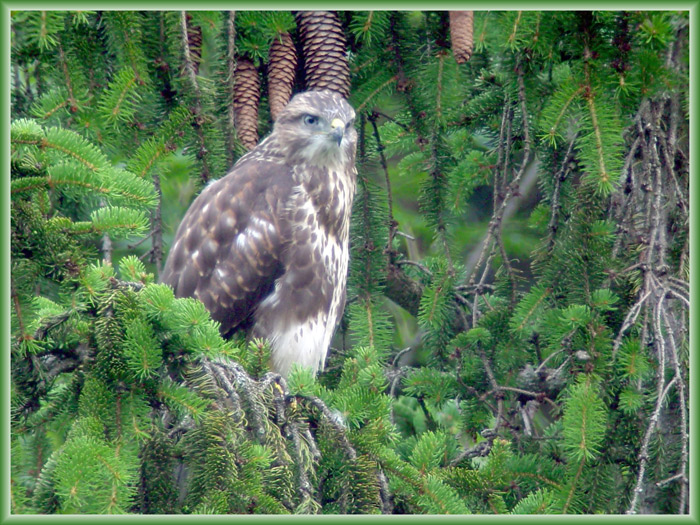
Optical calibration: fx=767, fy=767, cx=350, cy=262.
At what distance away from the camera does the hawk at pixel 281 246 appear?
12.1ft

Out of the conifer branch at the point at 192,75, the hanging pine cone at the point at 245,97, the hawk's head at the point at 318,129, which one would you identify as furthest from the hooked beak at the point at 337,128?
the conifer branch at the point at 192,75

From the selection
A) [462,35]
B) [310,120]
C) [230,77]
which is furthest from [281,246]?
[462,35]

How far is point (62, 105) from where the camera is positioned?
10.7 ft

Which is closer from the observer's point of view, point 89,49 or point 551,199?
point 89,49

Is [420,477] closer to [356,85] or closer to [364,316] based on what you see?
[364,316]

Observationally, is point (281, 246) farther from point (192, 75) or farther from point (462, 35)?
point (462, 35)

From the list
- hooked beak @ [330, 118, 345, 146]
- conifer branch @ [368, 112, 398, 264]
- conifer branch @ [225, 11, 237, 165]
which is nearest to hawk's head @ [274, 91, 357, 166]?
hooked beak @ [330, 118, 345, 146]

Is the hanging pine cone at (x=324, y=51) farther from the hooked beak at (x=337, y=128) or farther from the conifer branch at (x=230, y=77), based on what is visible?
the conifer branch at (x=230, y=77)

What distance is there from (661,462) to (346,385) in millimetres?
1321

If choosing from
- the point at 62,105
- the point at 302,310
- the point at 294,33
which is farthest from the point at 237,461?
the point at 294,33

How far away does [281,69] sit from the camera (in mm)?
3762

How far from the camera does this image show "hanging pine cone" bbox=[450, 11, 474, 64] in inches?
127

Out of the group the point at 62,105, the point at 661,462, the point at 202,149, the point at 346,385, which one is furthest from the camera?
the point at 202,149

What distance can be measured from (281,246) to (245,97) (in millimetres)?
747
